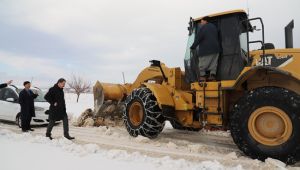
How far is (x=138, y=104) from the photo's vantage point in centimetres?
809

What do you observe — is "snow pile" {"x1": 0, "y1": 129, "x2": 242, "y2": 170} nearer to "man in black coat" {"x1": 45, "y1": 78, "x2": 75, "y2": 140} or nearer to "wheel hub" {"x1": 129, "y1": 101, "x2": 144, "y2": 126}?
"man in black coat" {"x1": 45, "y1": 78, "x2": 75, "y2": 140}

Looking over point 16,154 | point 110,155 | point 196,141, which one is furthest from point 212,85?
point 16,154

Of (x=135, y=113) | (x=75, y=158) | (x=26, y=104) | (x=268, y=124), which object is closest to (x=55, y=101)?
(x=26, y=104)

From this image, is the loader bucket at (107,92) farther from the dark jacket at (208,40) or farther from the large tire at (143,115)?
the dark jacket at (208,40)

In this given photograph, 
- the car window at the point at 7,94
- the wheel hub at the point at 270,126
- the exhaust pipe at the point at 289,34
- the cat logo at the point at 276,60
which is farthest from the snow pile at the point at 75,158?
the car window at the point at 7,94

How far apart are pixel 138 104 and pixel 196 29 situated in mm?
2303

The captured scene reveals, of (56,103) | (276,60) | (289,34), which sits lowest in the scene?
(56,103)

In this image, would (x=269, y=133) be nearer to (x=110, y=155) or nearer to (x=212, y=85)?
(x=212, y=85)

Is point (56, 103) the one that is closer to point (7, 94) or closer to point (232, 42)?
point (7, 94)

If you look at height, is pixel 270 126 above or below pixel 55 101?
below

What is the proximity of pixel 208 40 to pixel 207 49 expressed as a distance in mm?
189

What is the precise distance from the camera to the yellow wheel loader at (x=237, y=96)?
5.48m

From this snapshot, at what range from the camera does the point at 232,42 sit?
22.0ft

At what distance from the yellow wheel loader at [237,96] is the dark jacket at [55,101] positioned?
1624 millimetres
